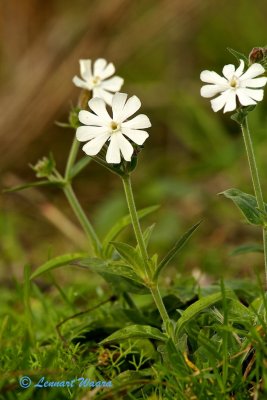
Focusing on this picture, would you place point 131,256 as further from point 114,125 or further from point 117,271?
point 114,125

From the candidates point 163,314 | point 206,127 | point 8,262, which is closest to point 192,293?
point 163,314

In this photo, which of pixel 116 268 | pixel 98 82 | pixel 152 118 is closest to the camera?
pixel 116 268

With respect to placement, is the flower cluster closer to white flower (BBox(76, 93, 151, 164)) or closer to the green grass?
white flower (BBox(76, 93, 151, 164))

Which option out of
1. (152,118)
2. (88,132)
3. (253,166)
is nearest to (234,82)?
(253,166)

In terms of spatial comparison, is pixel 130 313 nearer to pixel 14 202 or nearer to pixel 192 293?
pixel 192 293

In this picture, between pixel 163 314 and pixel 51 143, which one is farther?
pixel 51 143

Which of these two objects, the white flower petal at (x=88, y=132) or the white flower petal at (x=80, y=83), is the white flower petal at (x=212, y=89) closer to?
the white flower petal at (x=88, y=132)

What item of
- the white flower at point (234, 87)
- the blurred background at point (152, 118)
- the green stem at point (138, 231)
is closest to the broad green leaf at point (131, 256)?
the green stem at point (138, 231)
